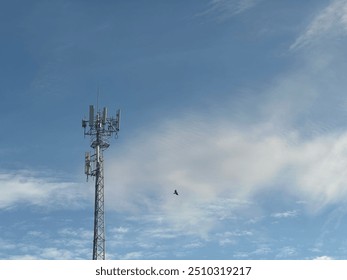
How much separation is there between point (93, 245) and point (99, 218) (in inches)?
101

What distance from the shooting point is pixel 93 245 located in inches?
1977

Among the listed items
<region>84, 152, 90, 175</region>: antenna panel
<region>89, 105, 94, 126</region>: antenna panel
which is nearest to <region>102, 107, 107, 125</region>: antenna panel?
<region>89, 105, 94, 126</region>: antenna panel

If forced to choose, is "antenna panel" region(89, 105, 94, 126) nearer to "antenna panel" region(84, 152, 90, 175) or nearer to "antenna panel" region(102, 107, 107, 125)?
"antenna panel" region(102, 107, 107, 125)

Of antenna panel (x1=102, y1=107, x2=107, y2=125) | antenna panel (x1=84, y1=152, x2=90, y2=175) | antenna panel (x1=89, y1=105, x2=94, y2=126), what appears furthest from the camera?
antenna panel (x1=102, y1=107, x2=107, y2=125)

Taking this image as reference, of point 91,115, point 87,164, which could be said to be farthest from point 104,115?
point 87,164

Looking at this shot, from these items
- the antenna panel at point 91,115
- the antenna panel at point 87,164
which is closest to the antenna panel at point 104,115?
the antenna panel at point 91,115

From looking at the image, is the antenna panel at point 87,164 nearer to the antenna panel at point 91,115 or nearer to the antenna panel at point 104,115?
the antenna panel at point 91,115

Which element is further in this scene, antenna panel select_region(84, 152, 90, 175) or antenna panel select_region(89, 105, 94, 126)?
antenna panel select_region(89, 105, 94, 126)

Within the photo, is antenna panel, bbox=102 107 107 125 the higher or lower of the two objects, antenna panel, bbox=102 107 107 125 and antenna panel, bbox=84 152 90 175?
the higher

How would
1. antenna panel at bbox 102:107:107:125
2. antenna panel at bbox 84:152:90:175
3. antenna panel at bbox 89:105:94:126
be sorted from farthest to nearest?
antenna panel at bbox 102:107:107:125 → antenna panel at bbox 89:105:94:126 → antenna panel at bbox 84:152:90:175

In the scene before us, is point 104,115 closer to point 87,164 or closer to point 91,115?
point 91,115
